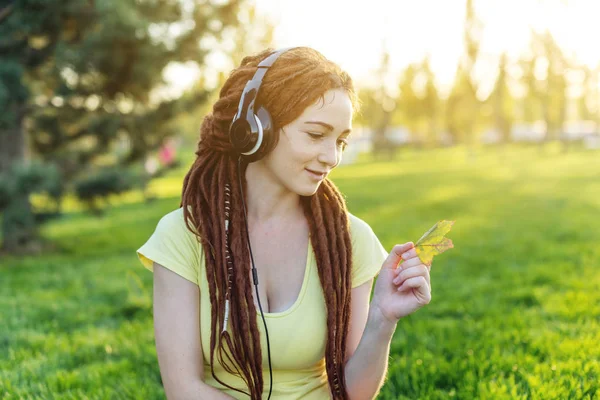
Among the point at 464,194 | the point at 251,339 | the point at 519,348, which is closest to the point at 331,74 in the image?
the point at 251,339

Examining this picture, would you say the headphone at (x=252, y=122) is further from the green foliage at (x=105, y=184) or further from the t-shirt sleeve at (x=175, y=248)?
the green foliage at (x=105, y=184)

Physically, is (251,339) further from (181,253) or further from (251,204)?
(251,204)

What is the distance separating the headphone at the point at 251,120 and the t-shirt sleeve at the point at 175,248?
341mm

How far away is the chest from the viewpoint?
83.4 inches

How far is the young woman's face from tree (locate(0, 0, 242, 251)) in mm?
5552

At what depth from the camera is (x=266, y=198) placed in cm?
225

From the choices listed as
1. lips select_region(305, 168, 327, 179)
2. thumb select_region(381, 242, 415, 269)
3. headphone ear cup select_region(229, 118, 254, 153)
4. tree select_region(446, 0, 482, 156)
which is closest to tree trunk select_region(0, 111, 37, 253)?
headphone ear cup select_region(229, 118, 254, 153)

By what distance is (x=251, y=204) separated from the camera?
89.3 inches

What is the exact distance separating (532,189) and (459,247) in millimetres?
8965

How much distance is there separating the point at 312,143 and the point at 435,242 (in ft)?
1.74

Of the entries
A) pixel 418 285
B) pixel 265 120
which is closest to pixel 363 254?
pixel 418 285

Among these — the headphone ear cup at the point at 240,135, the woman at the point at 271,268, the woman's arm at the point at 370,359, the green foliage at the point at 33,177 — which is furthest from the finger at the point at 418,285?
the green foliage at the point at 33,177

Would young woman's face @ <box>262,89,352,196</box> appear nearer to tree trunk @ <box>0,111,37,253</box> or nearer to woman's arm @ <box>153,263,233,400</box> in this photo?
woman's arm @ <box>153,263,233,400</box>

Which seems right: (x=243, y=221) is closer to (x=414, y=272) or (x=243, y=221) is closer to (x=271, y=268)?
(x=271, y=268)
